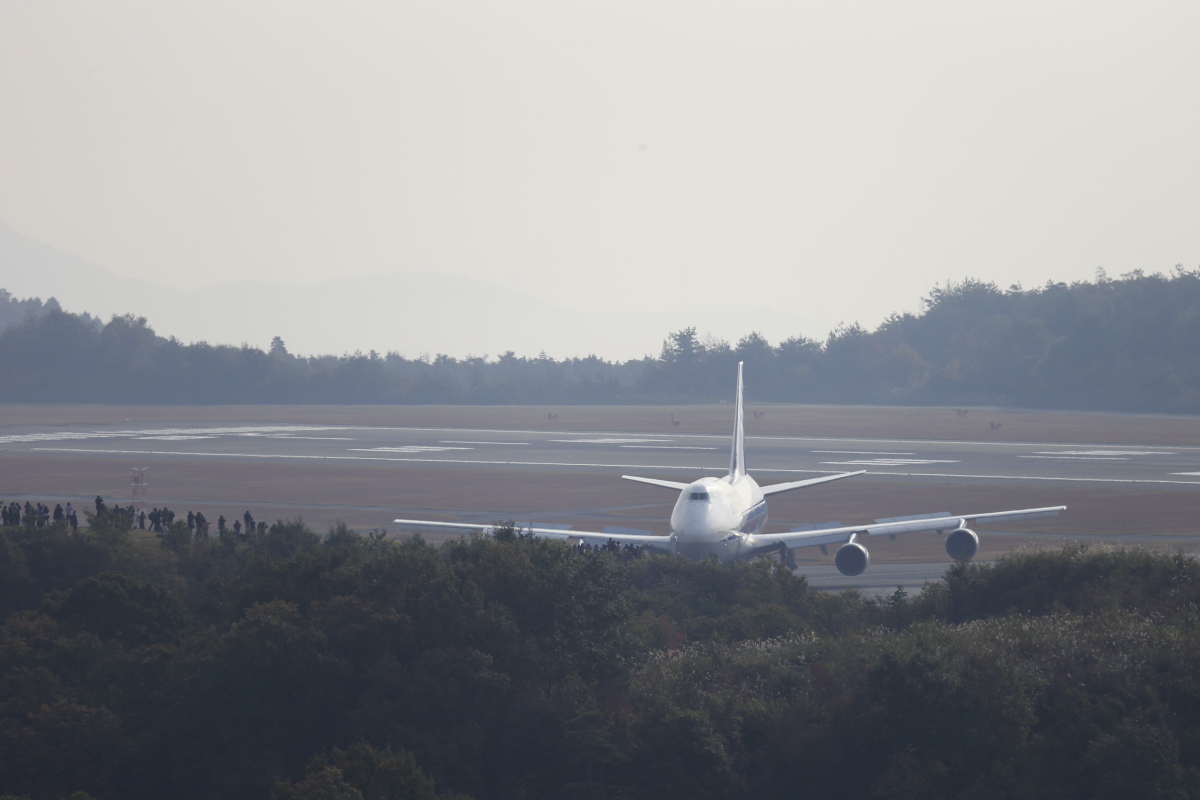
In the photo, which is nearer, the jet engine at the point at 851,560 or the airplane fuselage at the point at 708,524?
the airplane fuselage at the point at 708,524

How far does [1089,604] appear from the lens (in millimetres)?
26281

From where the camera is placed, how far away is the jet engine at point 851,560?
38.7 meters

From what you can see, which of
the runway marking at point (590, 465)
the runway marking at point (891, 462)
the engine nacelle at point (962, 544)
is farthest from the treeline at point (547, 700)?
the runway marking at point (891, 462)

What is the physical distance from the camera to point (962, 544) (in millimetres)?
41000

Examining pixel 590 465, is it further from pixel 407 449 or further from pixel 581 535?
pixel 581 535

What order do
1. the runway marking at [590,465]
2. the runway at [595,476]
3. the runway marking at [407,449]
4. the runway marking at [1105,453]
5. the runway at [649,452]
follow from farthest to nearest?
the runway marking at [407,449]
the runway marking at [1105,453]
the runway at [649,452]
the runway marking at [590,465]
the runway at [595,476]

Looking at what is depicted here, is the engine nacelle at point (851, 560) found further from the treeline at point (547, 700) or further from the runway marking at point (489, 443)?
the runway marking at point (489, 443)

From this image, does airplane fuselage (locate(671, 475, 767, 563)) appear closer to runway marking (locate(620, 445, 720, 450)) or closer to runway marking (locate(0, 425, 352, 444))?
runway marking (locate(620, 445, 720, 450))

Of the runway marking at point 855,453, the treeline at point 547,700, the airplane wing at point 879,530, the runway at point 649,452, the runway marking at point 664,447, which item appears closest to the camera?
the treeline at point 547,700

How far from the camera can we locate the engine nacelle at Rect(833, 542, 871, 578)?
38688 mm

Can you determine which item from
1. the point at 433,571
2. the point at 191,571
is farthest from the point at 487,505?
the point at 433,571

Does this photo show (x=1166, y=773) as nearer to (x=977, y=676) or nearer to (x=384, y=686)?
(x=977, y=676)

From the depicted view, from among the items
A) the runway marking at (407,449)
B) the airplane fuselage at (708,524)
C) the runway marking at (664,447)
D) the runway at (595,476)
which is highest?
the airplane fuselage at (708,524)

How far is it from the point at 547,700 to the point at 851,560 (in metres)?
21.1
